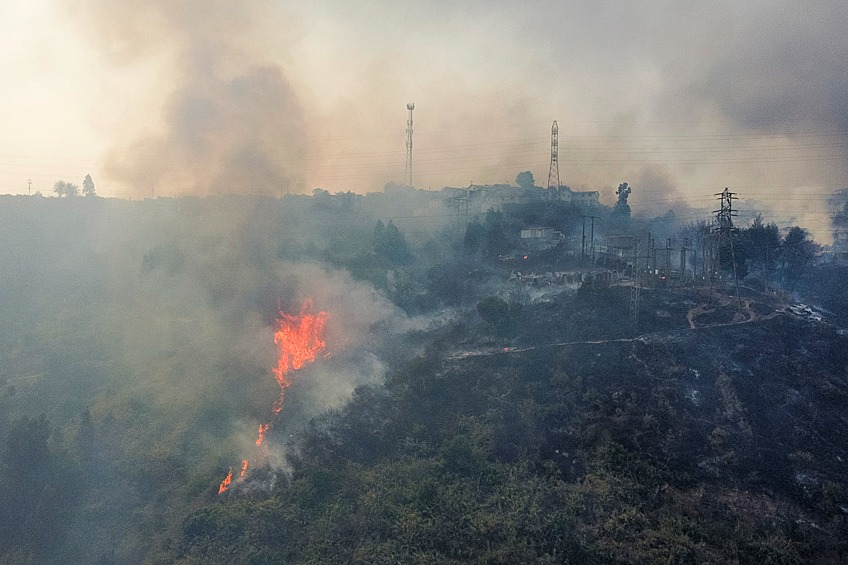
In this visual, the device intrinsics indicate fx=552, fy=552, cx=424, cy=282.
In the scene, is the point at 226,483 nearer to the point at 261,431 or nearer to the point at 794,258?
the point at 261,431

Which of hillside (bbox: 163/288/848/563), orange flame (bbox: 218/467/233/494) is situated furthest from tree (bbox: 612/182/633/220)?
orange flame (bbox: 218/467/233/494)

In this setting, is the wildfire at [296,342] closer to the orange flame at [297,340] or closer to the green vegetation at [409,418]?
the orange flame at [297,340]

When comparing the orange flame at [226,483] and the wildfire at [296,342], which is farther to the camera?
the wildfire at [296,342]

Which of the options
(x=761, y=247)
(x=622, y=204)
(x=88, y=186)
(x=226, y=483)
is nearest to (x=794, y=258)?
(x=761, y=247)

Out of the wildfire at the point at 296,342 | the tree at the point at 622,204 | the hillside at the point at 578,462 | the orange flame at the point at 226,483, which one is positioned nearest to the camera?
the hillside at the point at 578,462

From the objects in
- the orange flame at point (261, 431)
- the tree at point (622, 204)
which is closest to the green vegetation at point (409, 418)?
the orange flame at point (261, 431)

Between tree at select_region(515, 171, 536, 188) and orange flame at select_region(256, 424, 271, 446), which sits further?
tree at select_region(515, 171, 536, 188)

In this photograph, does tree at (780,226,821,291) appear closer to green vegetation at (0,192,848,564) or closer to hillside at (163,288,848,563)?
green vegetation at (0,192,848,564)
